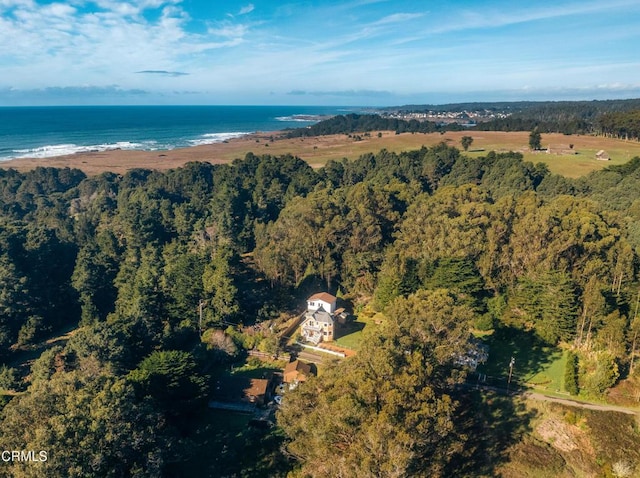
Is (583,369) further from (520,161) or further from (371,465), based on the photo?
(520,161)

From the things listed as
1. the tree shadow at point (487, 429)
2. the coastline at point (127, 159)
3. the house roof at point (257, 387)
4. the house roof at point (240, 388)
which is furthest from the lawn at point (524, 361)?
the coastline at point (127, 159)

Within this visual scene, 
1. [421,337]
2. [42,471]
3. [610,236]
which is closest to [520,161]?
[610,236]

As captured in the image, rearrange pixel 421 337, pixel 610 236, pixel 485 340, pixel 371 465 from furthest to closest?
pixel 610 236 < pixel 485 340 < pixel 421 337 < pixel 371 465

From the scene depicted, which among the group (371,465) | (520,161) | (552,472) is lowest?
(552,472)

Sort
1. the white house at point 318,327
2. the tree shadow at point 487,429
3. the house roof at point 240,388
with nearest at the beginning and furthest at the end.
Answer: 1. the tree shadow at point 487,429
2. the house roof at point 240,388
3. the white house at point 318,327

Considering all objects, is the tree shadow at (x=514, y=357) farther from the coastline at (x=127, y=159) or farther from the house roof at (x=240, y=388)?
the coastline at (x=127, y=159)

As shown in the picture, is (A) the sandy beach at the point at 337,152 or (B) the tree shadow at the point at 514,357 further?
(A) the sandy beach at the point at 337,152

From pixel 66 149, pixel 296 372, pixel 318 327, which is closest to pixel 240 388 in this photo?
pixel 296 372

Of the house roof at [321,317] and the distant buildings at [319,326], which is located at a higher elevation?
the house roof at [321,317]
